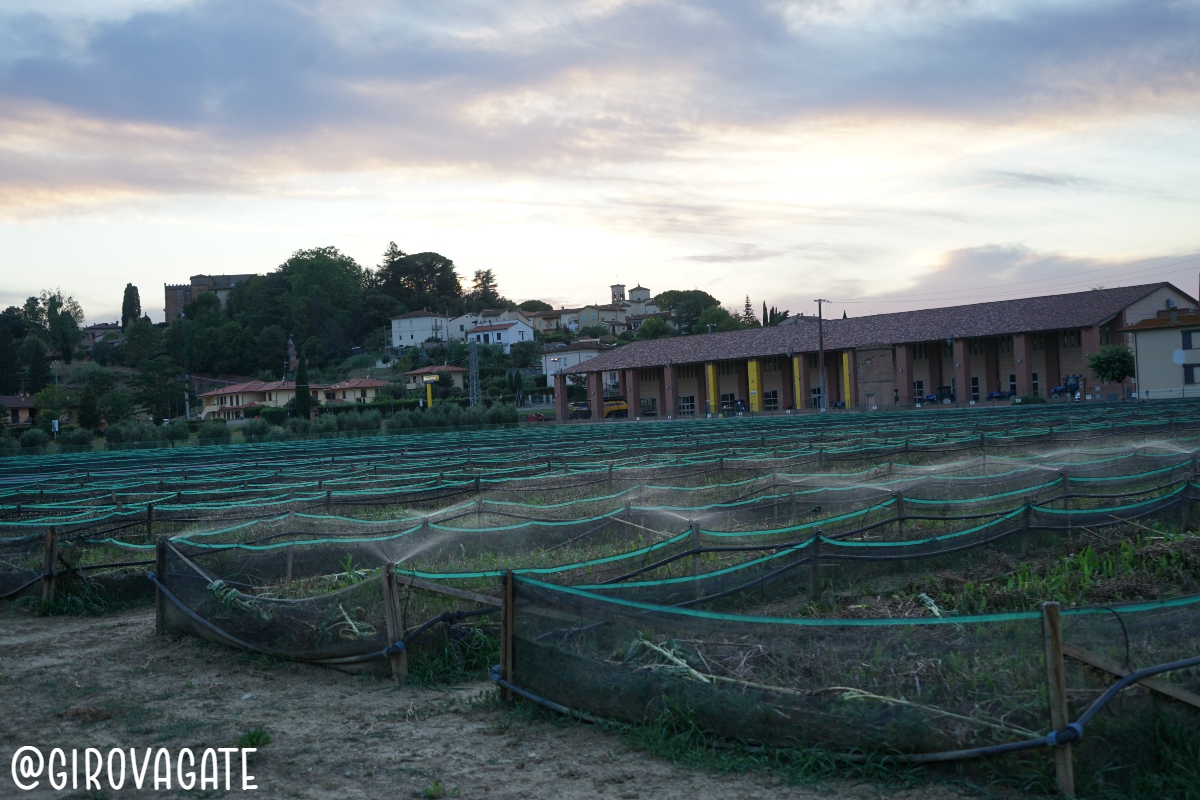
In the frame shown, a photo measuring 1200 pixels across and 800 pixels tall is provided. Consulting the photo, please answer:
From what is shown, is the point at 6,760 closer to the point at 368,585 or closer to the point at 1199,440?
the point at 368,585

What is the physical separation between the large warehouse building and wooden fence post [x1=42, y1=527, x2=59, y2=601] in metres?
52.4

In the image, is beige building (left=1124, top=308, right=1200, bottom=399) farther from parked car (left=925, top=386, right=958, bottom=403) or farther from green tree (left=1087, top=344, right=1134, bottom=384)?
→ parked car (left=925, top=386, right=958, bottom=403)

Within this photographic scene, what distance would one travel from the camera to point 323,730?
659 centimetres

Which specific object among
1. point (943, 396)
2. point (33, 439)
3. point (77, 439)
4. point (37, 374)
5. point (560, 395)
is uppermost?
point (37, 374)

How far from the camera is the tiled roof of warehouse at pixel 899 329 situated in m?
57.0

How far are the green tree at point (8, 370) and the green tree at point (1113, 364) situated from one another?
100 metres

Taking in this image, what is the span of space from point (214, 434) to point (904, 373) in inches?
1620

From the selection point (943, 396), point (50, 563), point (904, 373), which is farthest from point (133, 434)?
point (943, 396)

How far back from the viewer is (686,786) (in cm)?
537

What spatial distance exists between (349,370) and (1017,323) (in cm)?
7886

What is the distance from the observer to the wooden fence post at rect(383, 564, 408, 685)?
7590 mm

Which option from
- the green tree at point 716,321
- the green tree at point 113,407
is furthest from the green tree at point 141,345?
the green tree at point 716,321

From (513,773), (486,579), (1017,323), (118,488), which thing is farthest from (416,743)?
(1017,323)

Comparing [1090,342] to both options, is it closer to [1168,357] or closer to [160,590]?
[1168,357]
